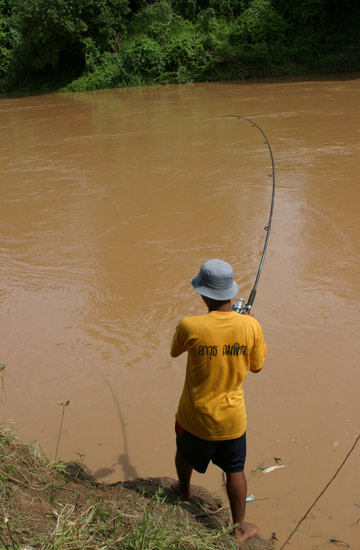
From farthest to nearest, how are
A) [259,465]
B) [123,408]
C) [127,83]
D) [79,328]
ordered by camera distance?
[127,83] < [79,328] < [123,408] < [259,465]

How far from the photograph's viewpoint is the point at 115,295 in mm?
4750

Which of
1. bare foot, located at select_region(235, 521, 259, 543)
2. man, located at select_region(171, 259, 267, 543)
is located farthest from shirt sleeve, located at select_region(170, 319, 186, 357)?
bare foot, located at select_region(235, 521, 259, 543)

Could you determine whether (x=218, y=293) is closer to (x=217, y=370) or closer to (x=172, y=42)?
(x=217, y=370)

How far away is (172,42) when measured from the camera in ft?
78.0

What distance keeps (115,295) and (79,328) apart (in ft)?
2.00

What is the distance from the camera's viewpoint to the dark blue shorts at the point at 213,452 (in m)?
2.10

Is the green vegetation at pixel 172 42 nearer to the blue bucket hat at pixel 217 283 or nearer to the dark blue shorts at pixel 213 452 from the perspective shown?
the blue bucket hat at pixel 217 283

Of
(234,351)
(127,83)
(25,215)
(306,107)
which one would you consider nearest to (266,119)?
(306,107)

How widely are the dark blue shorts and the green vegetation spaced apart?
69.0ft

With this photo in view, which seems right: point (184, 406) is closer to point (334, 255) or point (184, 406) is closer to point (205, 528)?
point (205, 528)

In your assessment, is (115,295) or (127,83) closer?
(115,295)

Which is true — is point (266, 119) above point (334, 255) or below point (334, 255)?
above

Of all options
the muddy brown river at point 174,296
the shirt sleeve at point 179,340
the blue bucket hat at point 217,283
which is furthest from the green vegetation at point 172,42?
the shirt sleeve at point 179,340

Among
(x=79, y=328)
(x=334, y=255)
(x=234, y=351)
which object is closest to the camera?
(x=234, y=351)
